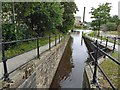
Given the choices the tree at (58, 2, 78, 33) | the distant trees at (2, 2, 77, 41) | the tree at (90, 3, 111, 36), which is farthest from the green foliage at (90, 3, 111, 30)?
the distant trees at (2, 2, 77, 41)

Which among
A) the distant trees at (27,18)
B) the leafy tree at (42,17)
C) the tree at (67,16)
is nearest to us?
the distant trees at (27,18)

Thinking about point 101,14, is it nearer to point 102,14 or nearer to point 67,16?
point 102,14

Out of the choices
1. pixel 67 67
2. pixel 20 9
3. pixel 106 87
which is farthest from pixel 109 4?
pixel 106 87

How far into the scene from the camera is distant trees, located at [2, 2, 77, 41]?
8.47 metres

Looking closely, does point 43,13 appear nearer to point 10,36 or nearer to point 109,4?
point 10,36

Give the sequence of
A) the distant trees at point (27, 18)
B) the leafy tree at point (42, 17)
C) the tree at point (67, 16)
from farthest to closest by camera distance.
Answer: the tree at point (67, 16), the leafy tree at point (42, 17), the distant trees at point (27, 18)

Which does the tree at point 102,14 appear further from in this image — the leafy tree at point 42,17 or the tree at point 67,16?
the leafy tree at point 42,17

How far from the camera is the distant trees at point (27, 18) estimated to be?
8.47 m

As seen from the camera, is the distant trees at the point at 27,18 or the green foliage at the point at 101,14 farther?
the green foliage at the point at 101,14

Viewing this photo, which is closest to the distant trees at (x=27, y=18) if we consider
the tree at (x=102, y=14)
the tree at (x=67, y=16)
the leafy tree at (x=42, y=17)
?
the leafy tree at (x=42, y=17)

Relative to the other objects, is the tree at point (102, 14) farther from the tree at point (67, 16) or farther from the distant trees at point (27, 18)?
the distant trees at point (27, 18)

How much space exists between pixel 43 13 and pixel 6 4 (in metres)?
3.95

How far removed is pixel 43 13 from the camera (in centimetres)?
1199

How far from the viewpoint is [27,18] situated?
39.8 ft
